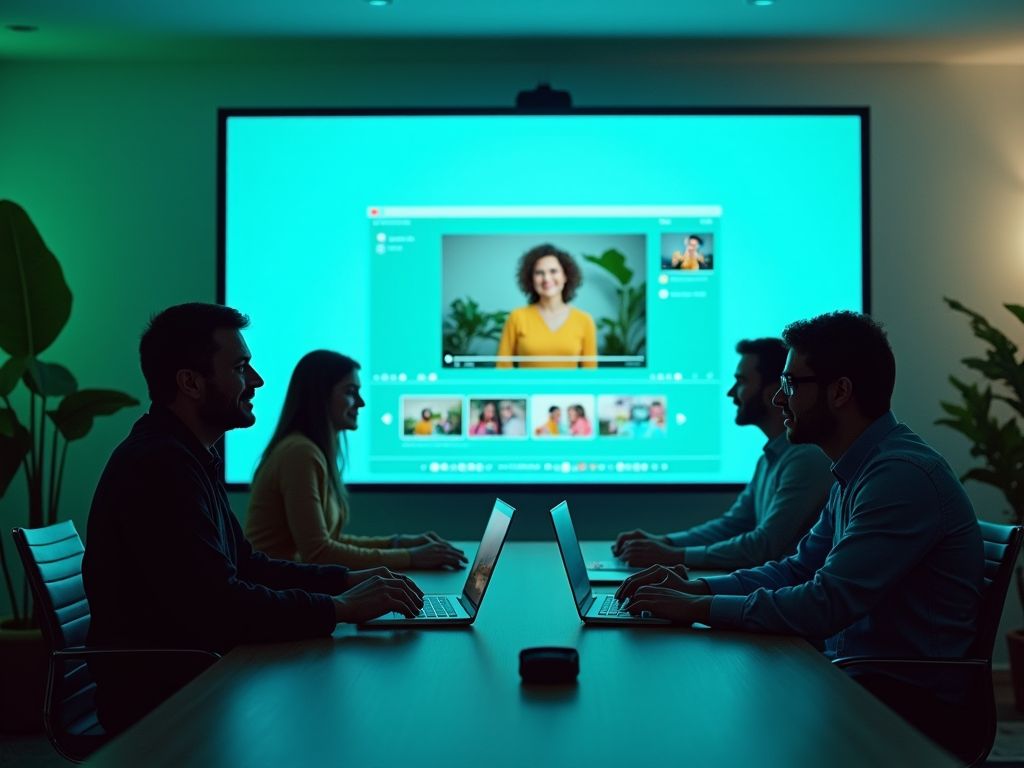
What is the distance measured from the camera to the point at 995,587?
221 centimetres

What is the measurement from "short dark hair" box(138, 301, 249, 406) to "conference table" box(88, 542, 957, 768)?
0.71 meters

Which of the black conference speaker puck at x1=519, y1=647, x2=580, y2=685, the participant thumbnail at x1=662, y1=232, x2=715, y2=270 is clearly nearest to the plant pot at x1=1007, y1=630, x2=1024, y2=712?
the participant thumbnail at x1=662, y1=232, x2=715, y2=270

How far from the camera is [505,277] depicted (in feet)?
14.8

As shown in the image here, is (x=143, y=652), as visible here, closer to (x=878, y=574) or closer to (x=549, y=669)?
(x=549, y=669)

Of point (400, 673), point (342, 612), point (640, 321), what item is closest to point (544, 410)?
point (640, 321)

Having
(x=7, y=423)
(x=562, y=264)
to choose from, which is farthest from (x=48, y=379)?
(x=562, y=264)

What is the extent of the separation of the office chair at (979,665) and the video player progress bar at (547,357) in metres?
2.33

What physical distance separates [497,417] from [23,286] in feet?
6.60

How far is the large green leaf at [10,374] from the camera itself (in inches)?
161

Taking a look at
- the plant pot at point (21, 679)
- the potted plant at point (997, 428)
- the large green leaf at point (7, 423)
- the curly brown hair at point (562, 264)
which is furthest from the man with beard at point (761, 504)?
the large green leaf at point (7, 423)

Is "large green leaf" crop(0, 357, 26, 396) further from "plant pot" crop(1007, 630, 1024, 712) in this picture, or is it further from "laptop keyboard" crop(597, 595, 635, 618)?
"plant pot" crop(1007, 630, 1024, 712)

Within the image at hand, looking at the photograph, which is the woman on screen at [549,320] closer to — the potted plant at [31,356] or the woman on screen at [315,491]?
the woman on screen at [315,491]

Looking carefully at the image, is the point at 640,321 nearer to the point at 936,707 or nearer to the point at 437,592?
the point at 437,592

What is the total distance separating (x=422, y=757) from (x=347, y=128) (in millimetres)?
3619
